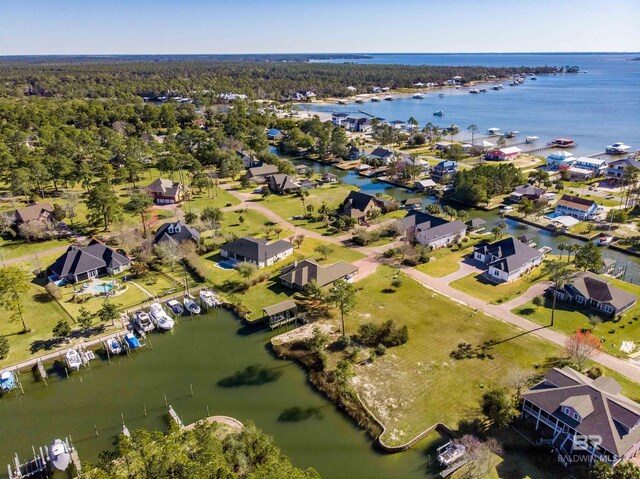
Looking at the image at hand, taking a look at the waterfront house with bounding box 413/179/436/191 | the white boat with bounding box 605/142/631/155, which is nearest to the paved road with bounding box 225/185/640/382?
the waterfront house with bounding box 413/179/436/191

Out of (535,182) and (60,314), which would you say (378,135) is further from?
(60,314)

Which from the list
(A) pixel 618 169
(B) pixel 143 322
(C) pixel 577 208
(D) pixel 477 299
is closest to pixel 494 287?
(D) pixel 477 299

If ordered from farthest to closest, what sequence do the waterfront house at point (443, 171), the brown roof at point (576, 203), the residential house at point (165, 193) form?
1. the waterfront house at point (443, 171)
2. the residential house at point (165, 193)
3. the brown roof at point (576, 203)

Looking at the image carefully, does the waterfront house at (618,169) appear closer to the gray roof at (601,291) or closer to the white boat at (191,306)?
the gray roof at (601,291)

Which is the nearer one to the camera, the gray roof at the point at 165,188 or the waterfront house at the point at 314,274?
the waterfront house at the point at 314,274

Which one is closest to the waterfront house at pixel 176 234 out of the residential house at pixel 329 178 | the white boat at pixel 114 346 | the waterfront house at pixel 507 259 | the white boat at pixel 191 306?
the white boat at pixel 191 306

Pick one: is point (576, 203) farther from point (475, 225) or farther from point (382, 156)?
point (382, 156)

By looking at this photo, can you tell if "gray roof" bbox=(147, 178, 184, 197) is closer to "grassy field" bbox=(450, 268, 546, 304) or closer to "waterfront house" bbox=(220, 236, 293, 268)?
"waterfront house" bbox=(220, 236, 293, 268)
